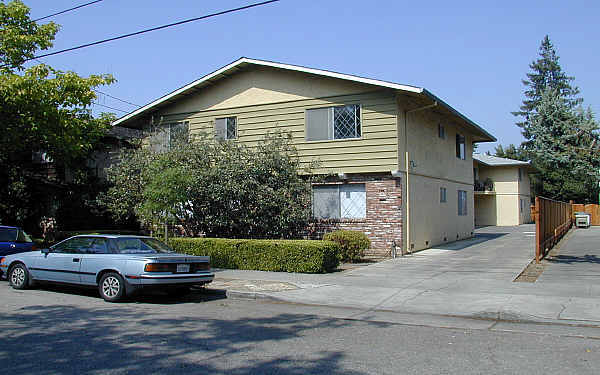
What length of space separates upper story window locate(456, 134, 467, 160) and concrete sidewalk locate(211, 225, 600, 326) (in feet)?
31.7

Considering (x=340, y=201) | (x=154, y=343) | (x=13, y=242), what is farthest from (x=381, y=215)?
(x=154, y=343)

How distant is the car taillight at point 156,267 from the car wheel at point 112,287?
578 mm

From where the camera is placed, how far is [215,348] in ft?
22.0

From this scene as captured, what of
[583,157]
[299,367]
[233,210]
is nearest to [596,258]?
[583,157]

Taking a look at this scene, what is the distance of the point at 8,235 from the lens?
47.0 feet

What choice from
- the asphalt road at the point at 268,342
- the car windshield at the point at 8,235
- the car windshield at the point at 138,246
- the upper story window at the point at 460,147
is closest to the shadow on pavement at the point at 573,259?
the upper story window at the point at 460,147

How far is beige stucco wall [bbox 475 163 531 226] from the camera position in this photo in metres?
41.1

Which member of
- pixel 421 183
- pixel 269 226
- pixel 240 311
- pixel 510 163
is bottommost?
pixel 240 311

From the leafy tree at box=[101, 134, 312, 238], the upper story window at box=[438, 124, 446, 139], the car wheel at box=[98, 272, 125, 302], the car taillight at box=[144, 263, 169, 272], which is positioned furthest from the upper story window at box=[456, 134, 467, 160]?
the car wheel at box=[98, 272, 125, 302]

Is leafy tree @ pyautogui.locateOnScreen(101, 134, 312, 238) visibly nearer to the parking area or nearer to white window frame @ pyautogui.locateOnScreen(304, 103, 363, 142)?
white window frame @ pyautogui.locateOnScreen(304, 103, 363, 142)

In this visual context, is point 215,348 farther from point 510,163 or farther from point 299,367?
point 510,163

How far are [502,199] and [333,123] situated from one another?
2745 centimetres

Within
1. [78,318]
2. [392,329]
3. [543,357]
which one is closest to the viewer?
[543,357]

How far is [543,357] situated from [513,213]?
3735cm
